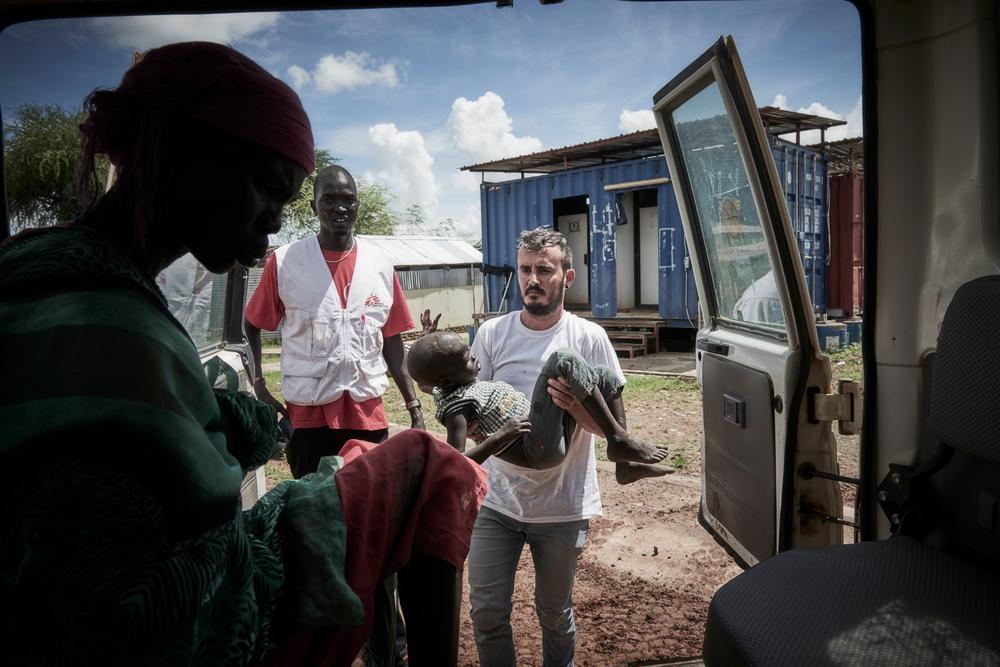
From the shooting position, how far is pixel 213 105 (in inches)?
42.6

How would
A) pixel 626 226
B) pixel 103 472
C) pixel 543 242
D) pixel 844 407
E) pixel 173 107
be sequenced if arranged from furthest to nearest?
pixel 626 226
pixel 543 242
pixel 844 407
pixel 173 107
pixel 103 472

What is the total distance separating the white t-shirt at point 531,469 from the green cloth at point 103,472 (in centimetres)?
161

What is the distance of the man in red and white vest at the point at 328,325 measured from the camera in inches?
121

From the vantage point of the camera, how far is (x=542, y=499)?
8.19ft

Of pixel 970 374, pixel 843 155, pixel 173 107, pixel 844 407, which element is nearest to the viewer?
pixel 173 107

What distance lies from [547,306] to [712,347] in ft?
2.50

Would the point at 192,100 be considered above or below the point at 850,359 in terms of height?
above

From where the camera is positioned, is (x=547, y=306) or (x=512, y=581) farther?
(x=547, y=306)

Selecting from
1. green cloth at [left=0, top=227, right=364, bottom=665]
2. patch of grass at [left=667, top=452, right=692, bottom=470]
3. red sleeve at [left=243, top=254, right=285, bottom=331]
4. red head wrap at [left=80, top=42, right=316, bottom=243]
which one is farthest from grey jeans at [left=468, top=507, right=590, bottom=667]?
patch of grass at [left=667, top=452, right=692, bottom=470]

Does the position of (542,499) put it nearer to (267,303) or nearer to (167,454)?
(267,303)

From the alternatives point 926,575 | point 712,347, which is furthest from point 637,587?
point 926,575

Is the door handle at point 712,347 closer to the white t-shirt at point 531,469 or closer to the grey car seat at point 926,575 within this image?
the white t-shirt at point 531,469

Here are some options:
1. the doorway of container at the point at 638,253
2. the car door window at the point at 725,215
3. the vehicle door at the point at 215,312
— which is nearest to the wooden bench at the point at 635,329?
the doorway of container at the point at 638,253

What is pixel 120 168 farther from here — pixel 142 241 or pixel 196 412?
pixel 196 412
